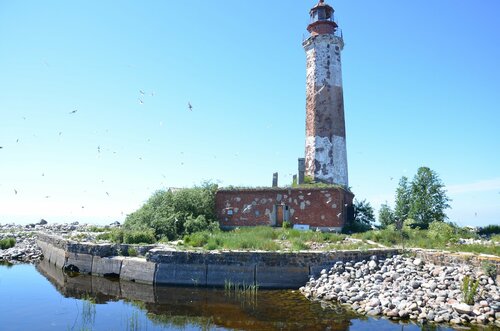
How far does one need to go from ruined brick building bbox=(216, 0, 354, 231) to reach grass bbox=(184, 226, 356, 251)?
339cm

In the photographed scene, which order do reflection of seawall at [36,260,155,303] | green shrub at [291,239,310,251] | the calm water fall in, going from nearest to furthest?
the calm water < reflection of seawall at [36,260,155,303] < green shrub at [291,239,310,251]

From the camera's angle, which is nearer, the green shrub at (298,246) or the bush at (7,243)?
the green shrub at (298,246)

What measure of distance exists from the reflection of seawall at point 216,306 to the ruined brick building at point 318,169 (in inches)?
385

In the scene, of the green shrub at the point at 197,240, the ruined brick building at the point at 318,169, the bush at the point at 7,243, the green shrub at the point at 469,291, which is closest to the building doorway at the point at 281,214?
the ruined brick building at the point at 318,169

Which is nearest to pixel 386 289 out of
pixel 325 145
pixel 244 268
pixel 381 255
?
pixel 381 255

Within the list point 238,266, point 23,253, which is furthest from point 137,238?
point 23,253

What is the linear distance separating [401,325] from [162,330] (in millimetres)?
5949

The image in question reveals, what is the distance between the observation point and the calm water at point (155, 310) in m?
8.92

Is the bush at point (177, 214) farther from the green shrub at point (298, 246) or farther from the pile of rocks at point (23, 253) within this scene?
the green shrub at point (298, 246)

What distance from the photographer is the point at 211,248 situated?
1464cm

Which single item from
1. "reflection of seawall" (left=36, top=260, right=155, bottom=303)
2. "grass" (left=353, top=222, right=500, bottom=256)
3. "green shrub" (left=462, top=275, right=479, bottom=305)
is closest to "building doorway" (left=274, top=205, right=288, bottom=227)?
"grass" (left=353, top=222, right=500, bottom=256)

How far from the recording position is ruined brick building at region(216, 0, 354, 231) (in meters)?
21.6

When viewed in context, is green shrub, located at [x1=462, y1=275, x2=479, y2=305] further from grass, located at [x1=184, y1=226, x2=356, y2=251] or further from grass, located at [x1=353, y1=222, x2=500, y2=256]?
grass, located at [x1=184, y1=226, x2=356, y2=251]

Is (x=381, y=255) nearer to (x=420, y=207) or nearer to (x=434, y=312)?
(x=434, y=312)
